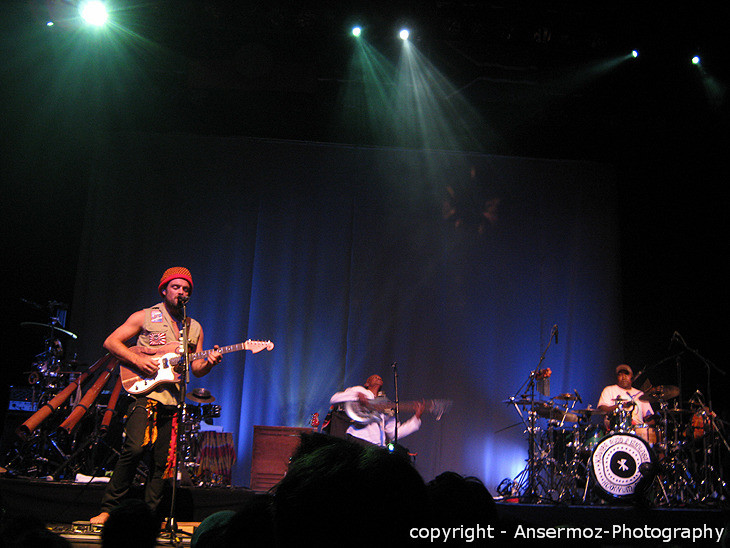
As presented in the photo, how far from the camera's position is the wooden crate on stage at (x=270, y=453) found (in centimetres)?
805

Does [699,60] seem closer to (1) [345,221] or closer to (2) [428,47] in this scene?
(2) [428,47]

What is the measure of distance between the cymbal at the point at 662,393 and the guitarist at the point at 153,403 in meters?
5.51

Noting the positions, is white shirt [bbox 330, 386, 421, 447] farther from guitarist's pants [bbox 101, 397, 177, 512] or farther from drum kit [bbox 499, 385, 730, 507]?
guitarist's pants [bbox 101, 397, 177, 512]

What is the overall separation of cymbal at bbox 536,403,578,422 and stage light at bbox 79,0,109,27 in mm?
7230

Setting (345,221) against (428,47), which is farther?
(345,221)

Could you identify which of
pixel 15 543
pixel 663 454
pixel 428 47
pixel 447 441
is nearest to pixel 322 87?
pixel 428 47

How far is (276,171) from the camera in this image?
10156 millimetres

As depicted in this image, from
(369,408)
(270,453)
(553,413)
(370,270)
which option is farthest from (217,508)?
(370,270)

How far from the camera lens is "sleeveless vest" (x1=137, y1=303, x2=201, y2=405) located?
5305 mm

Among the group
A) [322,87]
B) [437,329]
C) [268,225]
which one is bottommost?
[437,329]

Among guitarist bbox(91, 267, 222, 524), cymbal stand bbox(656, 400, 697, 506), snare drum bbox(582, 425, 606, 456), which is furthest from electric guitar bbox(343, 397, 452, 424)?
cymbal stand bbox(656, 400, 697, 506)

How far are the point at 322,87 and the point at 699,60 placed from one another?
503 centimetres

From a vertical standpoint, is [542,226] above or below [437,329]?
above

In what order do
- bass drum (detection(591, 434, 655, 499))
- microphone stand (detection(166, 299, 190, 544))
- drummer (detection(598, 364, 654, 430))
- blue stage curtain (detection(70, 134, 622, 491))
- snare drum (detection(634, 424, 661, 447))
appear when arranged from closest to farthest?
1. microphone stand (detection(166, 299, 190, 544))
2. bass drum (detection(591, 434, 655, 499))
3. snare drum (detection(634, 424, 661, 447))
4. drummer (detection(598, 364, 654, 430))
5. blue stage curtain (detection(70, 134, 622, 491))
